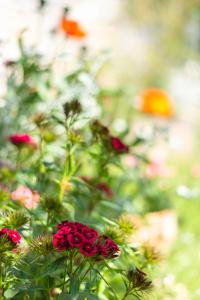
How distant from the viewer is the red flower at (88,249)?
4.88 feet

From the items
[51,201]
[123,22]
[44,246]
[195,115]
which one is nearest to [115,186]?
[51,201]

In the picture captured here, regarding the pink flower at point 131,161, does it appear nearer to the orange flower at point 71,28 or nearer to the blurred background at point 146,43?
the orange flower at point 71,28

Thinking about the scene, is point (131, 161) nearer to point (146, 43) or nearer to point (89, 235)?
point (89, 235)

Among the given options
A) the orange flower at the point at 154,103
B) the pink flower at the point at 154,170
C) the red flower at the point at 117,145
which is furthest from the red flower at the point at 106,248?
the orange flower at the point at 154,103

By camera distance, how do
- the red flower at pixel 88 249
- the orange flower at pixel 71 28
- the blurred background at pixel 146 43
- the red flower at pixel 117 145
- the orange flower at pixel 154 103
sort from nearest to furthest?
the red flower at pixel 88 249
the red flower at pixel 117 145
the orange flower at pixel 71 28
the orange flower at pixel 154 103
the blurred background at pixel 146 43

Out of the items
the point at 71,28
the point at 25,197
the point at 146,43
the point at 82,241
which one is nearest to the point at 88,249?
the point at 82,241

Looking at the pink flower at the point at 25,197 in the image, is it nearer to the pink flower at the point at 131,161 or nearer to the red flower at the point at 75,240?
the red flower at the point at 75,240

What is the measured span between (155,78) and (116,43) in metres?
0.99

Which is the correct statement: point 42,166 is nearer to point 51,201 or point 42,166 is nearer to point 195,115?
point 51,201

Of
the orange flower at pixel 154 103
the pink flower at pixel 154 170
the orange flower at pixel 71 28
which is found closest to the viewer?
the orange flower at pixel 71 28

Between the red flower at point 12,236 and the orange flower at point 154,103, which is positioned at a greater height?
the orange flower at point 154,103

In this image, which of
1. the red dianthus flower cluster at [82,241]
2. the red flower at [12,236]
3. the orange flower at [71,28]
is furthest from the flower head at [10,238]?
the orange flower at [71,28]

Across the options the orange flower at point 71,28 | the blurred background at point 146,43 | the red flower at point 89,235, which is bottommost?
the red flower at point 89,235

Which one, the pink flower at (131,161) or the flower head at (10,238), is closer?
the flower head at (10,238)
